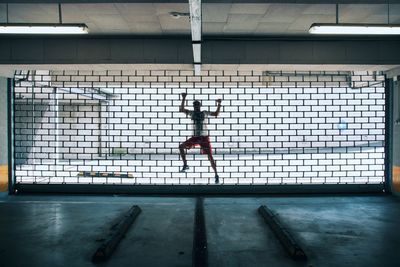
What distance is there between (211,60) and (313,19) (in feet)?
7.07

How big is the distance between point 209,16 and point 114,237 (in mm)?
3846

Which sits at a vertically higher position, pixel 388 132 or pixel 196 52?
pixel 196 52

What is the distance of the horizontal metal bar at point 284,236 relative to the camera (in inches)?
150

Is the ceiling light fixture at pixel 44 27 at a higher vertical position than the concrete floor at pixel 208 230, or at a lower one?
higher

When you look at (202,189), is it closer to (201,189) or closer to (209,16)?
(201,189)

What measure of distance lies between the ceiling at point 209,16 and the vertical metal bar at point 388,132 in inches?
86.3

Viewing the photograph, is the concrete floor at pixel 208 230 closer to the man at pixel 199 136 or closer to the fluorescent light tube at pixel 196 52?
the man at pixel 199 136

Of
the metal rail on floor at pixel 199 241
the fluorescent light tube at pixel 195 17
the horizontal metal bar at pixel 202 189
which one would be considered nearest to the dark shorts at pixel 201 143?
the horizontal metal bar at pixel 202 189

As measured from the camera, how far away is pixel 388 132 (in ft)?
25.8

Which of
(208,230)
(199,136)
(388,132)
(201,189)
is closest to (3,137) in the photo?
(199,136)

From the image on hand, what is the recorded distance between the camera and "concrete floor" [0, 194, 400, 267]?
12.5 feet

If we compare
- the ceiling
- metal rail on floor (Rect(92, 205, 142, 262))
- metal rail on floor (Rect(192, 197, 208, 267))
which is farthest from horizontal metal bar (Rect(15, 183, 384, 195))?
the ceiling

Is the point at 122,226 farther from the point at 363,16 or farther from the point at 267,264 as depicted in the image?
the point at 363,16

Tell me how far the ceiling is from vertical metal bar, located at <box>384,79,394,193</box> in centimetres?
219
